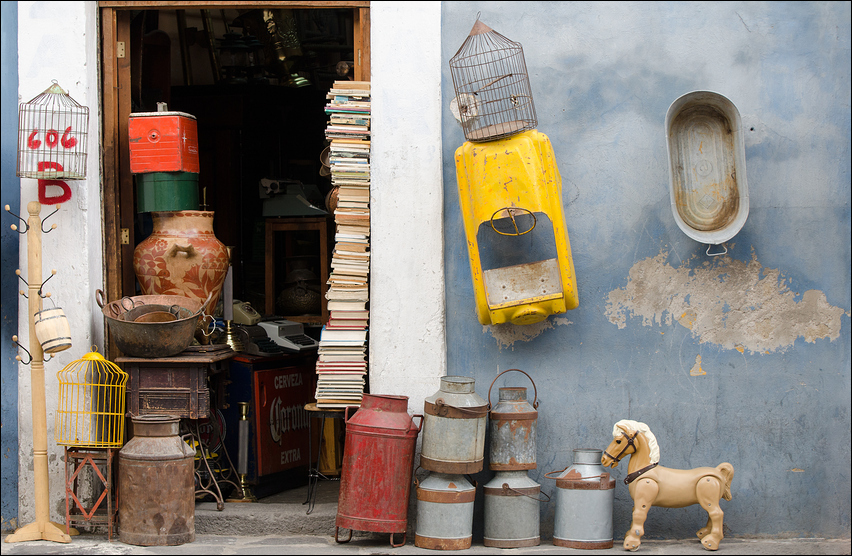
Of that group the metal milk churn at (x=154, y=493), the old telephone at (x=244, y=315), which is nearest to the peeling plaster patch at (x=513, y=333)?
the metal milk churn at (x=154, y=493)

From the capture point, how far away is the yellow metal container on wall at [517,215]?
435 centimetres

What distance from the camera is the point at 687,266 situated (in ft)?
15.5

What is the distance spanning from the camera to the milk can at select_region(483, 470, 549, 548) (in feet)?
14.5

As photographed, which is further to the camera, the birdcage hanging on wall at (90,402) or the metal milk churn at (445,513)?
the birdcage hanging on wall at (90,402)

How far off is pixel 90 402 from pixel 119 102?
206cm

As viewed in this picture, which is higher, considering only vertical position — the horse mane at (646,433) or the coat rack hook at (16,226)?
the coat rack hook at (16,226)

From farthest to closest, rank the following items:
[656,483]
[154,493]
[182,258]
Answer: [182,258] < [154,493] < [656,483]

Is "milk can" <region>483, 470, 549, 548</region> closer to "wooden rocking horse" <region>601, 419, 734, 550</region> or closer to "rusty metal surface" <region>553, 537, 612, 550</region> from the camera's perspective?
"rusty metal surface" <region>553, 537, 612, 550</region>

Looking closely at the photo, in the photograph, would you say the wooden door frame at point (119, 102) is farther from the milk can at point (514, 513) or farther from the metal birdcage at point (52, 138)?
the milk can at point (514, 513)

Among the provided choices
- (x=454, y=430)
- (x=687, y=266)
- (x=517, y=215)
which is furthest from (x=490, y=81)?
(x=454, y=430)

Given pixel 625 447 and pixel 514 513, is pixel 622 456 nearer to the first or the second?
pixel 625 447

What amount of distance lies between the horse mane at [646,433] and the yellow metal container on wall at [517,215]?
2.51ft

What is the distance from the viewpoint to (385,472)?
14.3ft

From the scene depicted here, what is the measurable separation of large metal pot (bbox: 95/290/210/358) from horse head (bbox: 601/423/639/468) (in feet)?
8.91
